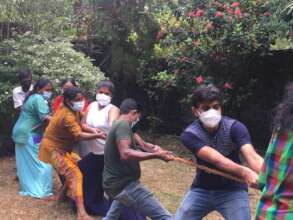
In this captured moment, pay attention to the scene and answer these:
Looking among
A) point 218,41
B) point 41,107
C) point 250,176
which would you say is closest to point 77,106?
point 41,107

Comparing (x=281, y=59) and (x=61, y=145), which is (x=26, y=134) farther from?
(x=281, y=59)

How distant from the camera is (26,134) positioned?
6.88m

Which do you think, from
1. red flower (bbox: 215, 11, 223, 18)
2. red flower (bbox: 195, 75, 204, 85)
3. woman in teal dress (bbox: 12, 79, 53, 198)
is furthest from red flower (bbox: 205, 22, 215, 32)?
woman in teal dress (bbox: 12, 79, 53, 198)

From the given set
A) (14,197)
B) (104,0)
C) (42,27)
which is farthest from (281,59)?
(14,197)

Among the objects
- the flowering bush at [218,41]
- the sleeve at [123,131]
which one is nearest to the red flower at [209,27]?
the flowering bush at [218,41]

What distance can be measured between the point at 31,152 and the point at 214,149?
383 cm

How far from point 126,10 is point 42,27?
1.73m

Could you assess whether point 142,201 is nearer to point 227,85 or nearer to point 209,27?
point 227,85

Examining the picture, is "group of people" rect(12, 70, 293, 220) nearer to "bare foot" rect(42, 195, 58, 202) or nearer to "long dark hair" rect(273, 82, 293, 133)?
"long dark hair" rect(273, 82, 293, 133)

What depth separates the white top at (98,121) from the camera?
574 centimetres

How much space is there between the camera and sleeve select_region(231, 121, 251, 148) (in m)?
3.78

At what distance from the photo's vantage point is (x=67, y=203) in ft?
21.6

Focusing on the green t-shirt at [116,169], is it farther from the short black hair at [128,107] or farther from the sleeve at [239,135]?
the sleeve at [239,135]

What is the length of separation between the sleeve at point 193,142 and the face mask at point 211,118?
0.15m
